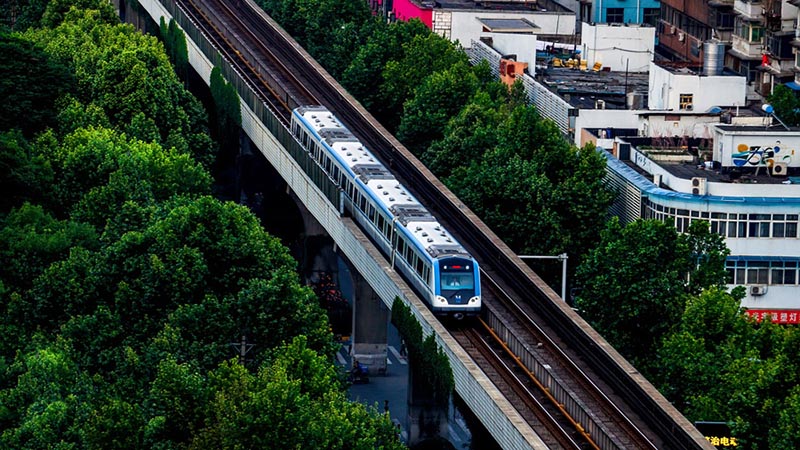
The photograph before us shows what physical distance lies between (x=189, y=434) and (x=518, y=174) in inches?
1802

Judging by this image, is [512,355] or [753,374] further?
[512,355]

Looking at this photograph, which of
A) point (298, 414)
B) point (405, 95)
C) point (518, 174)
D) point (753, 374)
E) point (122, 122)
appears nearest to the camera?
point (298, 414)

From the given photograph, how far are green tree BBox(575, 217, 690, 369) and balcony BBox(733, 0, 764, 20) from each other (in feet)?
221

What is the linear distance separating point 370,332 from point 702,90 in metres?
33.8

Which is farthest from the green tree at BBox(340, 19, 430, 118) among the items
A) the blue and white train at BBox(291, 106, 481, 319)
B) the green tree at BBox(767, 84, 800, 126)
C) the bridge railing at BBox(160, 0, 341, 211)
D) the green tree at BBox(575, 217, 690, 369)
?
the green tree at BBox(575, 217, 690, 369)

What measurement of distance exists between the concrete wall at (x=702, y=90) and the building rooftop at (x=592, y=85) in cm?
410

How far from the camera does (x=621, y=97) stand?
169 meters

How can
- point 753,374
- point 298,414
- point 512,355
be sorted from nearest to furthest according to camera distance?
point 298,414
point 753,374
point 512,355

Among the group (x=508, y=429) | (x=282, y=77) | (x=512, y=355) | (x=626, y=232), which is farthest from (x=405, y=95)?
(x=508, y=429)

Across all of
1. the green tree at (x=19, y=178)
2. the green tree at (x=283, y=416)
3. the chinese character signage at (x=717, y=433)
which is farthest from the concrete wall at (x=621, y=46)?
the green tree at (x=283, y=416)

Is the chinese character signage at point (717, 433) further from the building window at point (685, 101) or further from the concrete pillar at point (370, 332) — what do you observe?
the building window at point (685, 101)

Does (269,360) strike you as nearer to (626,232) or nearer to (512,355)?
(512,355)

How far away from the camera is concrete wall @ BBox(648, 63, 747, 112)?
163m

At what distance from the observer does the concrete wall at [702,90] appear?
163m
